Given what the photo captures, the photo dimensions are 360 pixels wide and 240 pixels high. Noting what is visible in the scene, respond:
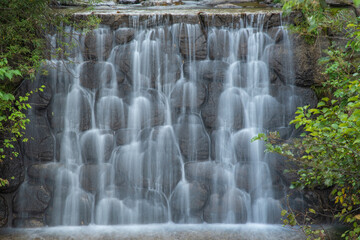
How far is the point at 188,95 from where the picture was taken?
23.5 feet

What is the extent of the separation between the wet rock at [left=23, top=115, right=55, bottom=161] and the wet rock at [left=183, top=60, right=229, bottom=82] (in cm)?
308

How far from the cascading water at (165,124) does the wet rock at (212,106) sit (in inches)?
0.8

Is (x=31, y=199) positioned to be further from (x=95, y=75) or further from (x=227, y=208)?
(x=227, y=208)

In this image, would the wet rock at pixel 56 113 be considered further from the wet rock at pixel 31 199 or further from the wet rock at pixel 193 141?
the wet rock at pixel 193 141

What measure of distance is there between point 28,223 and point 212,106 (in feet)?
13.9

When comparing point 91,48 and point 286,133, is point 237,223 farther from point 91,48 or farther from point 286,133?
point 91,48

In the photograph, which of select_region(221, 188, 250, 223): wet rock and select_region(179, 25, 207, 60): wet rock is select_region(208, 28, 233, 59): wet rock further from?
select_region(221, 188, 250, 223): wet rock

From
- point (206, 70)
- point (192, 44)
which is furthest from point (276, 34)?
point (192, 44)

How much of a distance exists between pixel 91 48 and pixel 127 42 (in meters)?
0.75

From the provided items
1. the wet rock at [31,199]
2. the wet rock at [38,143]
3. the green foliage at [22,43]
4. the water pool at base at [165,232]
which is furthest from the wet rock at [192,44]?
the wet rock at [31,199]

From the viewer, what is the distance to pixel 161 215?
6.81 m

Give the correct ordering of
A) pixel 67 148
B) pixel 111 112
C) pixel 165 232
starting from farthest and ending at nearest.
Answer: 1. pixel 111 112
2. pixel 67 148
3. pixel 165 232

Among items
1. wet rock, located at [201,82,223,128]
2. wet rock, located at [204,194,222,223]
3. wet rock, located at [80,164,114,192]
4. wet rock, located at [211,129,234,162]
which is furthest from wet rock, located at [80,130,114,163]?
wet rock, located at [204,194,222,223]

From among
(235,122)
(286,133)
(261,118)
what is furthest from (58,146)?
(286,133)
